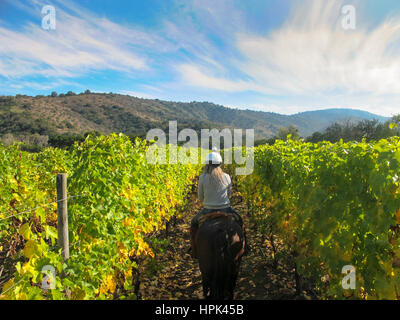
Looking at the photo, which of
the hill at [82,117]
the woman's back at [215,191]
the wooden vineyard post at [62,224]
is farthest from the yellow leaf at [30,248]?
the hill at [82,117]

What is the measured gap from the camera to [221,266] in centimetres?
315

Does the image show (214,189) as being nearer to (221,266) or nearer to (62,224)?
(221,266)

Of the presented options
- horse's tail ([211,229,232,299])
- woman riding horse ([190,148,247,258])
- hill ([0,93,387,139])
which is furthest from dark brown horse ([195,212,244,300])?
hill ([0,93,387,139])

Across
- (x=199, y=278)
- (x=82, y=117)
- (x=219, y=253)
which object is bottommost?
(x=199, y=278)

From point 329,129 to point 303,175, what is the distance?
71.2 m

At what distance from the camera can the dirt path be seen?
13.8 feet

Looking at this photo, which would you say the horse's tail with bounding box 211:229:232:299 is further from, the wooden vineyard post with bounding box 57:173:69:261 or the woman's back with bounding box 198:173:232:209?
the wooden vineyard post with bounding box 57:173:69:261

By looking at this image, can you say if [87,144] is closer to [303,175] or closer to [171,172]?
[303,175]

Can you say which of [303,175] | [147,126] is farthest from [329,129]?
[303,175]

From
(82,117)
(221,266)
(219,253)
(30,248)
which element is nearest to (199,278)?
(221,266)

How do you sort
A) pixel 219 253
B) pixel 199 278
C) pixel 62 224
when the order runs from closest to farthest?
pixel 62 224
pixel 219 253
pixel 199 278

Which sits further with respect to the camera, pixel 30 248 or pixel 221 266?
pixel 221 266

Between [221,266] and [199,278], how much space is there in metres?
1.91

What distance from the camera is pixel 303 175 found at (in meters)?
3.69
